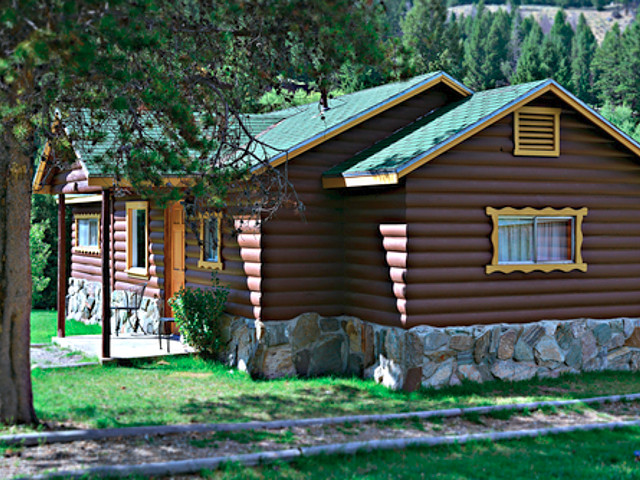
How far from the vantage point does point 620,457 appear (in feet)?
28.0

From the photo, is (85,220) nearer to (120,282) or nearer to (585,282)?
(120,282)

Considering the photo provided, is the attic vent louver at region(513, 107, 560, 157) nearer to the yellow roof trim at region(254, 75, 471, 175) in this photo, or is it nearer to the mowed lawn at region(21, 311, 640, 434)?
the yellow roof trim at region(254, 75, 471, 175)

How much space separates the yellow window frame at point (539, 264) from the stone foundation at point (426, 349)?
949 mm

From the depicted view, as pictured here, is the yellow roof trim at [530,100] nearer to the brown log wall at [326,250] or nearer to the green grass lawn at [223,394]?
the brown log wall at [326,250]

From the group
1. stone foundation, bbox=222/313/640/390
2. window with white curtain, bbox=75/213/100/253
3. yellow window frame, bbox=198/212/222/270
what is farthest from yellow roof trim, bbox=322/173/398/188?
window with white curtain, bbox=75/213/100/253

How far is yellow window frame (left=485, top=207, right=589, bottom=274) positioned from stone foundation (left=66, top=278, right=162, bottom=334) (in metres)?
7.83

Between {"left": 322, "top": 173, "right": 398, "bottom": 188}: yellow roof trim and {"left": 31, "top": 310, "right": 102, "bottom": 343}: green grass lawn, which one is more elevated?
{"left": 322, "top": 173, "right": 398, "bottom": 188}: yellow roof trim

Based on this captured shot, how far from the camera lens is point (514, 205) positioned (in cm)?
1281

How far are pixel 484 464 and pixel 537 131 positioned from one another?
679 centimetres

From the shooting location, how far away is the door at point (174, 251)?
1647cm

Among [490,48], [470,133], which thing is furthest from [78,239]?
[490,48]

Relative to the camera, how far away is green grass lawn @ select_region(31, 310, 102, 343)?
1812cm

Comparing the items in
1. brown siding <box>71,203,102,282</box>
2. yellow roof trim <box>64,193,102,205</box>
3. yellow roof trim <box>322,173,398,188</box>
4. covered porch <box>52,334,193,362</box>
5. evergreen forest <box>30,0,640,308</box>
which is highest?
evergreen forest <box>30,0,640,308</box>

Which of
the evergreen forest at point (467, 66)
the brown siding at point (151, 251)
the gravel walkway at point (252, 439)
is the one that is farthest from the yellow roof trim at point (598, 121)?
the brown siding at point (151, 251)
